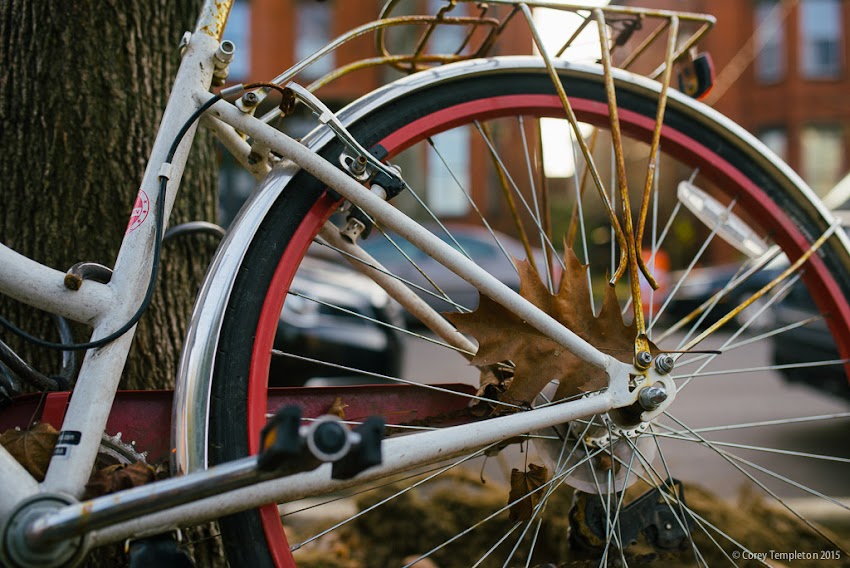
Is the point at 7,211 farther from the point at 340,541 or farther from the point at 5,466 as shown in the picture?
the point at 340,541

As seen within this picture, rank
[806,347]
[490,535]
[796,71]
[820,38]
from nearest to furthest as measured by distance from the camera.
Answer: [490,535], [806,347], [796,71], [820,38]

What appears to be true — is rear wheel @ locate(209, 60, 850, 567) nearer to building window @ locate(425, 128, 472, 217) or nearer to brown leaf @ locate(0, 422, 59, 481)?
brown leaf @ locate(0, 422, 59, 481)

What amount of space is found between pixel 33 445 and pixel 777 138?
20287 millimetres

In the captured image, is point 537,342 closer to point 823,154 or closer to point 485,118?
point 485,118

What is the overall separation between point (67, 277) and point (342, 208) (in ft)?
1.61

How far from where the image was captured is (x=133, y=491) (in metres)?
1.08

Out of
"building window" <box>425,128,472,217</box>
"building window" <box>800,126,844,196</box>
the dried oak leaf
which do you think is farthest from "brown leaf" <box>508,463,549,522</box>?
"building window" <box>800,126,844,196</box>

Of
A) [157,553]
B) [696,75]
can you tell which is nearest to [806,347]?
[696,75]

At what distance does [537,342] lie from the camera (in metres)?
1.43

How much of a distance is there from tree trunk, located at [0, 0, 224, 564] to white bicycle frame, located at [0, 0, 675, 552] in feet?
1.79

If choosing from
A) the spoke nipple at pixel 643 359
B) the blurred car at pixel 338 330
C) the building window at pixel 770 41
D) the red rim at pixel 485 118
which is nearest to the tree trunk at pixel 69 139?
the red rim at pixel 485 118

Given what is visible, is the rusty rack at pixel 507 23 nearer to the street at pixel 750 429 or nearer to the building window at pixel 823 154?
the street at pixel 750 429

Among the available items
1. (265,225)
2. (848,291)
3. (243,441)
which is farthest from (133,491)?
(848,291)

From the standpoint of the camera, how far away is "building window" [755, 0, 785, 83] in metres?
18.4
